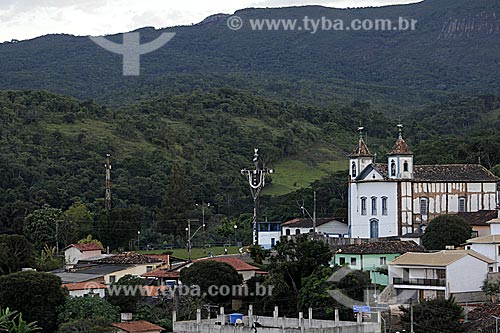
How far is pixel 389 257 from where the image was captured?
45.7 meters

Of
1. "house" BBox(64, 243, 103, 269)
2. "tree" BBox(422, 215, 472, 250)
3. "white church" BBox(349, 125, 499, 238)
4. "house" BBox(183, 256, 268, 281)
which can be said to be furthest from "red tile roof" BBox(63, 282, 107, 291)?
"white church" BBox(349, 125, 499, 238)

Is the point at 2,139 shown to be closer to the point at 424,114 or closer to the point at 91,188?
the point at 91,188

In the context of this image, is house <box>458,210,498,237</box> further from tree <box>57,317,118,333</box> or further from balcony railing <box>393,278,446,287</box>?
tree <box>57,317,118,333</box>

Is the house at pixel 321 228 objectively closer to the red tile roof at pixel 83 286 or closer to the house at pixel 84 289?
the red tile roof at pixel 83 286

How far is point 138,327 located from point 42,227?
29.5 meters

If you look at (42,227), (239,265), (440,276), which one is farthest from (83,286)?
(42,227)

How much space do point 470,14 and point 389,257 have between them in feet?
485

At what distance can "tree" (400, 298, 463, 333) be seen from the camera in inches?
1325

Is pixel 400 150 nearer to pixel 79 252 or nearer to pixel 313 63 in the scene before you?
pixel 79 252

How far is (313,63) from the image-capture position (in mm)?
185125

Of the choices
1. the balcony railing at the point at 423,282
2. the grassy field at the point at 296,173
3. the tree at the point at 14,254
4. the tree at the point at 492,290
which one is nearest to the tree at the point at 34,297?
the tree at the point at 14,254

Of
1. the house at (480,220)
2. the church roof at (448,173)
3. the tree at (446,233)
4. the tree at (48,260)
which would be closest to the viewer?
the tree at (446,233)

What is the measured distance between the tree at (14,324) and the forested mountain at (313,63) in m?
110

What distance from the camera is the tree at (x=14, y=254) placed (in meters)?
48.9
